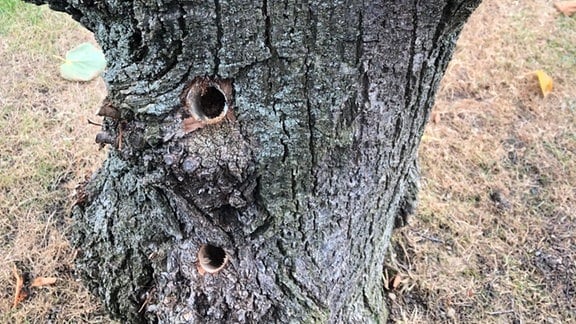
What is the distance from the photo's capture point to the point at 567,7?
3.12 m

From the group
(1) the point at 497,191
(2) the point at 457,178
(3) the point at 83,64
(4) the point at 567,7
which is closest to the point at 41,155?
(3) the point at 83,64

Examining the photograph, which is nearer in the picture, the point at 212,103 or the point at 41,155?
the point at 212,103

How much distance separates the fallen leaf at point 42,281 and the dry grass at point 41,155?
2cm

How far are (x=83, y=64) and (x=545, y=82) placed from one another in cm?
206

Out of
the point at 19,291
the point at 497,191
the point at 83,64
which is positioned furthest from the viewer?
the point at 83,64

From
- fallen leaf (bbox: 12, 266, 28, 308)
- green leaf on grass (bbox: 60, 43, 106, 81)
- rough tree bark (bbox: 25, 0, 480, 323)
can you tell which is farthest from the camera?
green leaf on grass (bbox: 60, 43, 106, 81)

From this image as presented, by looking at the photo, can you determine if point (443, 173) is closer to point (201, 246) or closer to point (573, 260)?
point (573, 260)

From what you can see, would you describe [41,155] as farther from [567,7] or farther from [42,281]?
[567,7]

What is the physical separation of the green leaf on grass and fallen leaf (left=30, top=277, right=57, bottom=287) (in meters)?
0.96

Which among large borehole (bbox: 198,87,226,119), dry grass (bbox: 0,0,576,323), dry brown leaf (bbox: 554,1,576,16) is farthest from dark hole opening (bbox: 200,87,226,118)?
dry brown leaf (bbox: 554,1,576,16)

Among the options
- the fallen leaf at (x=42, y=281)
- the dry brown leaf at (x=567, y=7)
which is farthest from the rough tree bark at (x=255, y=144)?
the dry brown leaf at (x=567, y=7)

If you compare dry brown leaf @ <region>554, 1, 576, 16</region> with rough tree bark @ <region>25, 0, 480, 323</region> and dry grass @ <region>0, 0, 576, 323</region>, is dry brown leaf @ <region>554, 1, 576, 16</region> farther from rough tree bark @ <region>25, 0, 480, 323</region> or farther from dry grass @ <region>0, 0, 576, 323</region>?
rough tree bark @ <region>25, 0, 480, 323</region>

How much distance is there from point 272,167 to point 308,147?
8cm

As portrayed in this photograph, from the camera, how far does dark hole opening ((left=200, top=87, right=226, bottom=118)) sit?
1.13m
